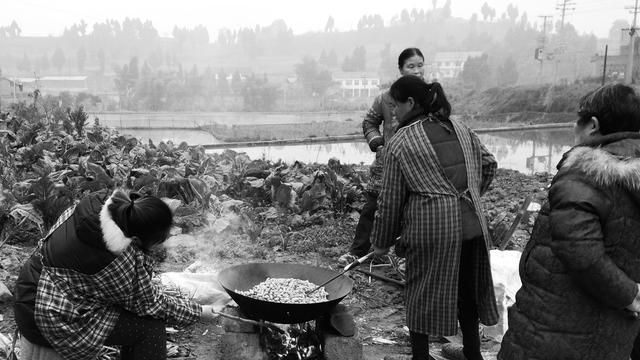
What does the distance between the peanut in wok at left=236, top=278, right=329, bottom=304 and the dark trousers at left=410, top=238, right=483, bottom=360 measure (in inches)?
26.3

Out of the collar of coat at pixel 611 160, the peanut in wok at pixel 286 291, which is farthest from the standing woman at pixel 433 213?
the collar of coat at pixel 611 160

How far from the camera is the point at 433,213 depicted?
9.96ft

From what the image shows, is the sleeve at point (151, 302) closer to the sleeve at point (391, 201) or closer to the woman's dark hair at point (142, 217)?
the woman's dark hair at point (142, 217)

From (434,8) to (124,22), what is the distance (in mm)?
88497

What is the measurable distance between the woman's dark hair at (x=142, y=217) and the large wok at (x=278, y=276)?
30.6 inches

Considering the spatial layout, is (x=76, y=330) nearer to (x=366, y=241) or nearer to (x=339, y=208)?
(x=366, y=241)

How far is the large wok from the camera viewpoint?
3.25 metres

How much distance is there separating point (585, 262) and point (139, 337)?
2.12 meters

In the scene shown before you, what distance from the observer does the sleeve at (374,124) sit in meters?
4.60

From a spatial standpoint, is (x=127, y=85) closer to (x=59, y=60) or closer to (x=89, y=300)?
(x=59, y=60)

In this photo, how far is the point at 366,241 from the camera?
16.5 feet

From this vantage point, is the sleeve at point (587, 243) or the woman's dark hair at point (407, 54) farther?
the woman's dark hair at point (407, 54)

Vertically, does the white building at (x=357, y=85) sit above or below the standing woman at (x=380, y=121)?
below

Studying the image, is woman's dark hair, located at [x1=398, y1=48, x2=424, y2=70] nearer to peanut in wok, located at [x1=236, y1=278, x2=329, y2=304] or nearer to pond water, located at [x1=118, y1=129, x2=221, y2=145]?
peanut in wok, located at [x1=236, y1=278, x2=329, y2=304]
